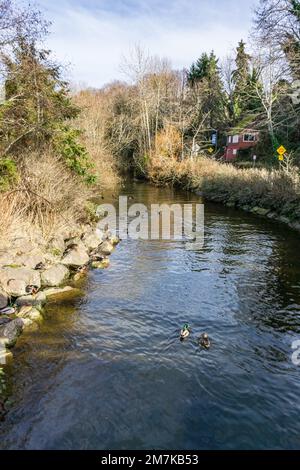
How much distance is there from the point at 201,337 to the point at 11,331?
375cm

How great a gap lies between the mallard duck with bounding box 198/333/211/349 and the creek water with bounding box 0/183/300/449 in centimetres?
16

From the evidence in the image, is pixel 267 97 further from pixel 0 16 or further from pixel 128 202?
pixel 0 16

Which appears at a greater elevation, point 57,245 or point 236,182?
point 236,182

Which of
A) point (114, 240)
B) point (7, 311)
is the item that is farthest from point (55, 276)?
point (114, 240)

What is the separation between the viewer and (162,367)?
715 cm

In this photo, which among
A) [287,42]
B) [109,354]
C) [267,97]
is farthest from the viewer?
[267,97]

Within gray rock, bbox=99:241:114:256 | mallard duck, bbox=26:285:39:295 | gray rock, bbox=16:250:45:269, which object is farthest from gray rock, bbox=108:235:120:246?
mallard duck, bbox=26:285:39:295

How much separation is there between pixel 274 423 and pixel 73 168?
13.5 metres

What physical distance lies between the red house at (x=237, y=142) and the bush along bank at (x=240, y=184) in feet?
44.5

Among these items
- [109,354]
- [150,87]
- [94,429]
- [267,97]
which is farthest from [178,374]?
[150,87]

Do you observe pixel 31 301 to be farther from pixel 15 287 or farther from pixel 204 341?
pixel 204 341

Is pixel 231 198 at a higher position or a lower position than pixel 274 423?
higher
